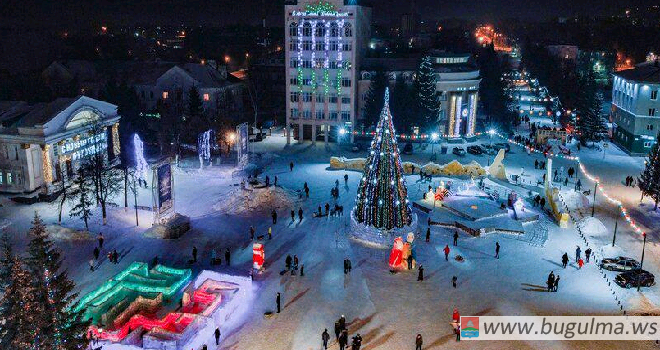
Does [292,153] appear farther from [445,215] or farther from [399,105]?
[445,215]

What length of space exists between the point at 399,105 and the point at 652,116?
2789 cm

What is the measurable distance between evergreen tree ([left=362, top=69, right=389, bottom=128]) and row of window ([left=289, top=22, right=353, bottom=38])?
597cm

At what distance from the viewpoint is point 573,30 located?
17125cm

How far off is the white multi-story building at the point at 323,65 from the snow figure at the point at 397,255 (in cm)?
3638

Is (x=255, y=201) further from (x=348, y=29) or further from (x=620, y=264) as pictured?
(x=348, y=29)

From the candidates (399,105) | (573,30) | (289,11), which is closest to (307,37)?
(289,11)

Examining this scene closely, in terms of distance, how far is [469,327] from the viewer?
2631 centimetres

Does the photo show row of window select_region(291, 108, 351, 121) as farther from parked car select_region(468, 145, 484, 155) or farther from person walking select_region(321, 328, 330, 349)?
person walking select_region(321, 328, 330, 349)

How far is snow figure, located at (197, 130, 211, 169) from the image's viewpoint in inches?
2159

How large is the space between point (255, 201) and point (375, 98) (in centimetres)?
2735

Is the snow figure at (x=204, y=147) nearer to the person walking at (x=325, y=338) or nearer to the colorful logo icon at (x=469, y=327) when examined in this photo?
the person walking at (x=325, y=338)

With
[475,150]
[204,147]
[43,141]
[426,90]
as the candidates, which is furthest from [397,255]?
[426,90]

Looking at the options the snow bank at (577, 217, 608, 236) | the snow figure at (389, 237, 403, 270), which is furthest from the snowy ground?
the snow figure at (389, 237, 403, 270)

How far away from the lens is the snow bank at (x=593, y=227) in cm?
3856
